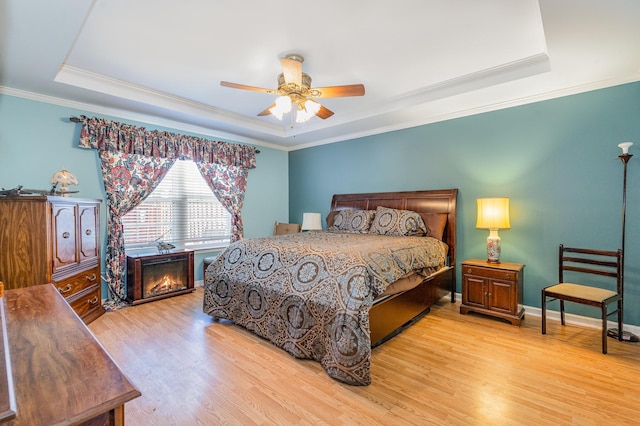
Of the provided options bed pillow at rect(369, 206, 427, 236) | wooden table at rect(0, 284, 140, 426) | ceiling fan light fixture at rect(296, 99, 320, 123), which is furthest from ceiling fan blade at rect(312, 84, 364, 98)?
wooden table at rect(0, 284, 140, 426)

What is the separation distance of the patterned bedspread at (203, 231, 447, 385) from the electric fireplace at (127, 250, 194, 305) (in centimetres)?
116

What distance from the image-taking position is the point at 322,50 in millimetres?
2646

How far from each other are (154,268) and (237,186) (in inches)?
71.8

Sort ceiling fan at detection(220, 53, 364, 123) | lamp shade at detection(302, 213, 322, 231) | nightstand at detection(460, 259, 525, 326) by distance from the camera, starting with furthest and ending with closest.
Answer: lamp shade at detection(302, 213, 322, 231) < nightstand at detection(460, 259, 525, 326) < ceiling fan at detection(220, 53, 364, 123)

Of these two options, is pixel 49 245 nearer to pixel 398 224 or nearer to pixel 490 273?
pixel 398 224

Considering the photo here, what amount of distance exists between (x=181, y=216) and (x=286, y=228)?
1745 mm

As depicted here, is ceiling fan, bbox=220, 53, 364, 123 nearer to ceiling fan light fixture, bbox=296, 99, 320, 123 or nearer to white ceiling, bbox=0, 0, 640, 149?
ceiling fan light fixture, bbox=296, 99, 320, 123

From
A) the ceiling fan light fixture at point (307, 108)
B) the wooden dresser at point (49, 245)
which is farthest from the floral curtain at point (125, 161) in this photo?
the ceiling fan light fixture at point (307, 108)

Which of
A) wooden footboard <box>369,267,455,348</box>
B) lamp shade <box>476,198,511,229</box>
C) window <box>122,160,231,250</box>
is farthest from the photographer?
window <box>122,160,231,250</box>

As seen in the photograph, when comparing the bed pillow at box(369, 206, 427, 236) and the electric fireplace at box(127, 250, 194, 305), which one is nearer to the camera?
the electric fireplace at box(127, 250, 194, 305)

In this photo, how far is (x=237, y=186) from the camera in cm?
508

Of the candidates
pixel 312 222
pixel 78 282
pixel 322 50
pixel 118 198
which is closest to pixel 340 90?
pixel 322 50

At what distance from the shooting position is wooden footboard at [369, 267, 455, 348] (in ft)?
8.05

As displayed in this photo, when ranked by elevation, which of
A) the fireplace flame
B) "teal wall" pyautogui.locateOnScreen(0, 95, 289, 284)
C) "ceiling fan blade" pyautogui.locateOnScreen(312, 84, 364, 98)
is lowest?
the fireplace flame
